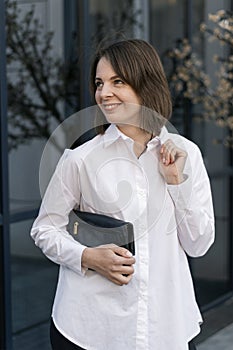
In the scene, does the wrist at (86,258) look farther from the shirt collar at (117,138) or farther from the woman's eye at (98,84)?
the woman's eye at (98,84)

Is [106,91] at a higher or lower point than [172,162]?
higher

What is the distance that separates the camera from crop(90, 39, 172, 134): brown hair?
1.83 meters

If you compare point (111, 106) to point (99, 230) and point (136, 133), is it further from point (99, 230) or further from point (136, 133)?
point (99, 230)

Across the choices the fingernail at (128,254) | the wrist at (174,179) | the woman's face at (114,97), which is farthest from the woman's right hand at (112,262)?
the woman's face at (114,97)

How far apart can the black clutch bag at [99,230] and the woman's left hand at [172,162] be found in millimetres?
174

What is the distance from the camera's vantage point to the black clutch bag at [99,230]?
180 centimetres

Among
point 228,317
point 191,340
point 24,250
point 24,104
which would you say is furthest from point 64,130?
point 191,340

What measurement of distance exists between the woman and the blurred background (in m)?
1.60

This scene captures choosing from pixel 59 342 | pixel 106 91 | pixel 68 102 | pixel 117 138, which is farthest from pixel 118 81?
pixel 68 102

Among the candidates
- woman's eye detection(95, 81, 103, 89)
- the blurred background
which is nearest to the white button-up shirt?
woman's eye detection(95, 81, 103, 89)

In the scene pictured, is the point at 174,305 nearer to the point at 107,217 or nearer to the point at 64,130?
A: the point at 107,217

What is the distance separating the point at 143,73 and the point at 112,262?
1.67 feet

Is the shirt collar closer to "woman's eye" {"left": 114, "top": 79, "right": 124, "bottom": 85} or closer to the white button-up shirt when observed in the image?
the white button-up shirt

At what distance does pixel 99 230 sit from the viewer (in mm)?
1845
